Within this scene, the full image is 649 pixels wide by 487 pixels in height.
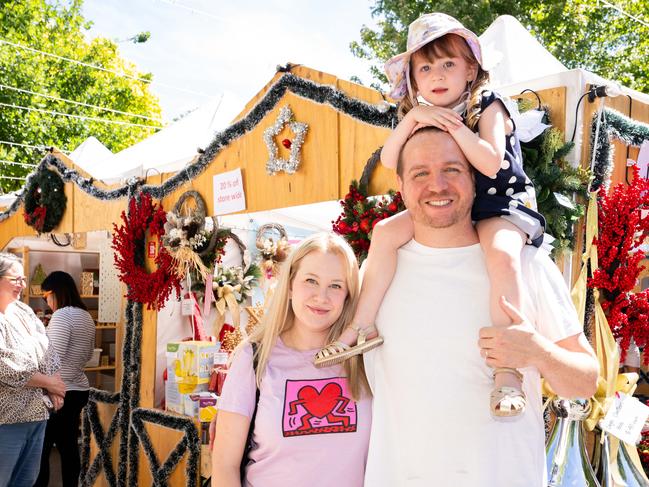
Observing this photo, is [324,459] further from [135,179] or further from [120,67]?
[120,67]

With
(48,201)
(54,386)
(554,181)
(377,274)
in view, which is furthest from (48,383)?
(554,181)

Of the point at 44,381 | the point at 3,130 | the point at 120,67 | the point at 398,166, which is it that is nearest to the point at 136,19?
the point at 120,67

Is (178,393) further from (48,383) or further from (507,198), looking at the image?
(507,198)

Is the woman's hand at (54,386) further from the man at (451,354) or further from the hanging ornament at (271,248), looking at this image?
the man at (451,354)

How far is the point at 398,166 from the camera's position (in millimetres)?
1668

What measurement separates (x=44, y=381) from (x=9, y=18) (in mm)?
14236

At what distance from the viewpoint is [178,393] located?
13.4 ft

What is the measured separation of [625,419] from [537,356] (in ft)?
3.83

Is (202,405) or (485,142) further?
(202,405)

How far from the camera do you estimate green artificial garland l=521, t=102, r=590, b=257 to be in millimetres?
2162

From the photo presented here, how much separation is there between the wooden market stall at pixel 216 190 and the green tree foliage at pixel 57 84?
8520 mm

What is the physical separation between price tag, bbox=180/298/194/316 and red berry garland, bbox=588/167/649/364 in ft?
9.96

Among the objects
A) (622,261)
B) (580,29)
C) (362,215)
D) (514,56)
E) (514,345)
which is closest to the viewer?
(514,345)

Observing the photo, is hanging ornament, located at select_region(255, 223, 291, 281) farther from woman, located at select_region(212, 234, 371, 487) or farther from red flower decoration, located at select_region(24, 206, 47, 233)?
woman, located at select_region(212, 234, 371, 487)
